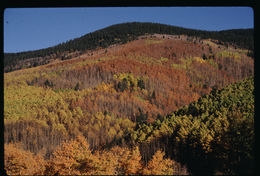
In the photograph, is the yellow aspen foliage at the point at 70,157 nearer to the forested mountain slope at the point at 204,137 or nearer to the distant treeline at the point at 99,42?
the forested mountain slope at the point at 204,137

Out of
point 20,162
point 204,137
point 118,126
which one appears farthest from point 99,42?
point 20,162

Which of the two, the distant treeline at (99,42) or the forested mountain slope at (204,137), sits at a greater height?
the distant treeline at (99,42)

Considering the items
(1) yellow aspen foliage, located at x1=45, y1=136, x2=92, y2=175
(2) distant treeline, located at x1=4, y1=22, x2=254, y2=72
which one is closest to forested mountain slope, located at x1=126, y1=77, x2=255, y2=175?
(1) yellow aspen foliage, located at x1=45, y1=136, x2=92, y2=175

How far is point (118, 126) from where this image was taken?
8.66m

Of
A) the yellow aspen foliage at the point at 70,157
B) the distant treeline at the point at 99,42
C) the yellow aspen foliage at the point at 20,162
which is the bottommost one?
the yellow aspen foliage at the point at 70,157

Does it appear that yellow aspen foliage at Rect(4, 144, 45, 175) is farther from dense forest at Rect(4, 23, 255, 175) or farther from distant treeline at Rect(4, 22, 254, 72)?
distant treeline at Rect(4, 22, 254, 72)

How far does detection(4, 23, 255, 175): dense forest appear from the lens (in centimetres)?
668

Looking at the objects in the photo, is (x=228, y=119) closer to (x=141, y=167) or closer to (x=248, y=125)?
(x=248, y=125)

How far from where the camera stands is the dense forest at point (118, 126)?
6681 millimetres

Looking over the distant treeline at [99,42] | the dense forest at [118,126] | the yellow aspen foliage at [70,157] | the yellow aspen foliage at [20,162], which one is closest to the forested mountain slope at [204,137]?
the dense forest at [118,126]

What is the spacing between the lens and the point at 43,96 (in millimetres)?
8227
